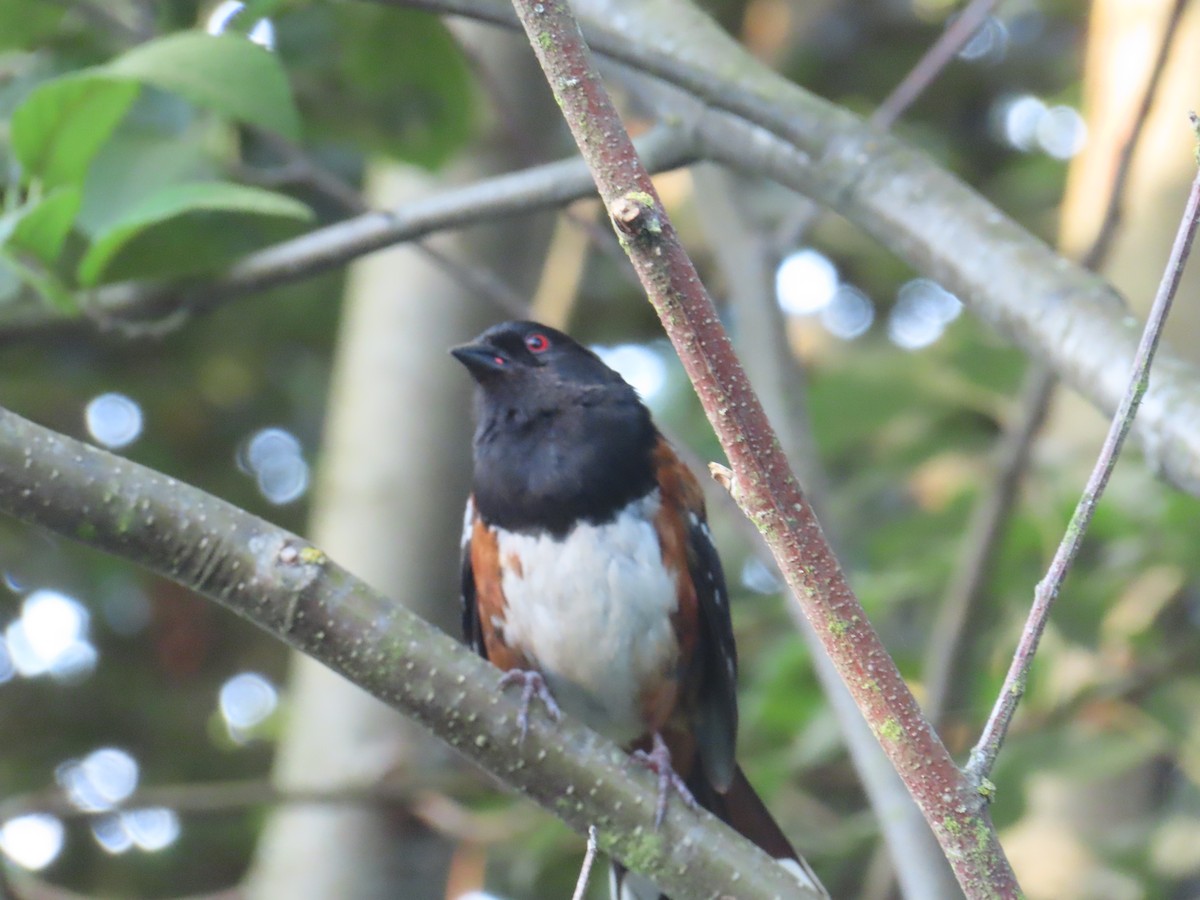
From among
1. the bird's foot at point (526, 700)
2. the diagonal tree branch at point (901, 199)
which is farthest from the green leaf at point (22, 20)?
the bird's foot at point (526, 700)

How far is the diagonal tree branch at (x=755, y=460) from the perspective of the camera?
1.20 meters

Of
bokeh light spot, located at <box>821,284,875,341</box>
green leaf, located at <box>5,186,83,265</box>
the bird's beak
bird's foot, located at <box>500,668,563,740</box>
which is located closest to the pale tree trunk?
the bird's beak

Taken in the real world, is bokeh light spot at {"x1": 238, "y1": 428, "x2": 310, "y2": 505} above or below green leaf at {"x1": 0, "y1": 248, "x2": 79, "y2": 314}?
above

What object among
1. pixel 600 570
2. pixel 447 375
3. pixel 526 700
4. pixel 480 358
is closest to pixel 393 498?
pixel 447 375

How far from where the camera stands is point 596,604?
2.73m

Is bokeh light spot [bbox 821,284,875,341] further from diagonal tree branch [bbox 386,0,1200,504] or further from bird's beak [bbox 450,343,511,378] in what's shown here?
diagonal tree branch [bbox 386,0,1200,504]

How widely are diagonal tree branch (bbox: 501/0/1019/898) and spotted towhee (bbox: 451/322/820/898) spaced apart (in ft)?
4.38

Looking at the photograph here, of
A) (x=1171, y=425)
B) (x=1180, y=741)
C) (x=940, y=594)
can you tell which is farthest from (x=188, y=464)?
(x=1171, y=425)

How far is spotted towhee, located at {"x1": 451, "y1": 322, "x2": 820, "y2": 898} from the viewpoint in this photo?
275cm

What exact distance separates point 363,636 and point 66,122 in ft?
3.45

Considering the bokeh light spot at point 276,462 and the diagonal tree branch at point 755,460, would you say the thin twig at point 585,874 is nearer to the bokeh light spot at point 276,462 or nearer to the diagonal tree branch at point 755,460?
the diagonal tree branch at point 755,460

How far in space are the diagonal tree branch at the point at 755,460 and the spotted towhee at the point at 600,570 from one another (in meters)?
1.34

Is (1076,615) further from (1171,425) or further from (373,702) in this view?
(373,702)

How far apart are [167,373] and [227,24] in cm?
219
